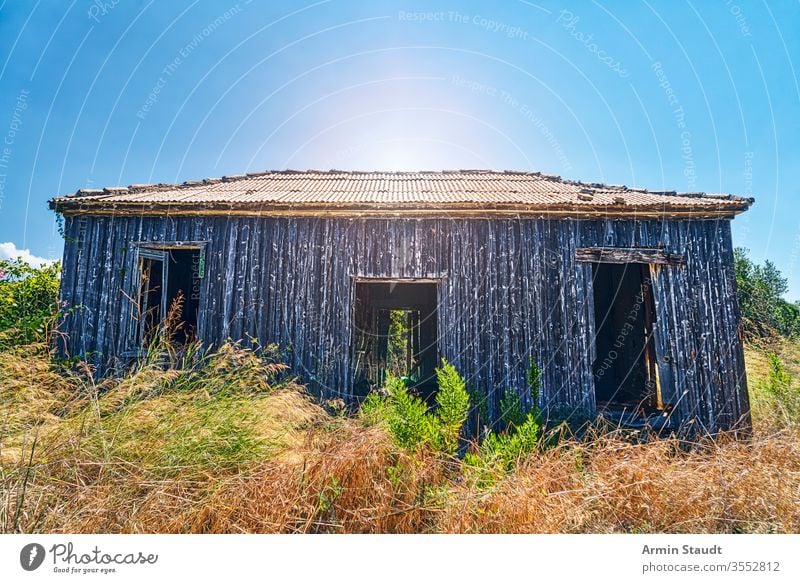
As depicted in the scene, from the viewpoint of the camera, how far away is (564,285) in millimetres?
5887

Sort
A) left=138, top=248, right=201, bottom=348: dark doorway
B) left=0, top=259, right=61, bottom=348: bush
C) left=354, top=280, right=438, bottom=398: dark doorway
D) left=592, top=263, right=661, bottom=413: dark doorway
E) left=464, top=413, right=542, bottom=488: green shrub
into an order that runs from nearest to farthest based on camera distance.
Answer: left=464, top=413, right=542, bottom=488: green shrub < left=0, top=259, right=61, bottom=348: bush < left=138, top=248, right=201, bottom=348: dark doorway < left=592, top=263, right=661, bottom=413: dark doorway < left=354, top=280, right=438, bottom=398: dark doorway

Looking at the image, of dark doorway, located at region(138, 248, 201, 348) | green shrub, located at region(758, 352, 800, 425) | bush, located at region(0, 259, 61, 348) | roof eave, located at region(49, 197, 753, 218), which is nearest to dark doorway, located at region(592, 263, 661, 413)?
roof eave, located at region(49, 197, 753, 218)

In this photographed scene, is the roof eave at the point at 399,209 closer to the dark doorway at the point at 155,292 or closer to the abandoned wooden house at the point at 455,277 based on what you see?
the abandoned wooden house at the point at 455,277

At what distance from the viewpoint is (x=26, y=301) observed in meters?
6.55

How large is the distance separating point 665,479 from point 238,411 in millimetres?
3549

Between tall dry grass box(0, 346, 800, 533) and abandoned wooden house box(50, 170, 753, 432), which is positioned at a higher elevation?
abandoned wooden house box(50, 170, 753, 432)

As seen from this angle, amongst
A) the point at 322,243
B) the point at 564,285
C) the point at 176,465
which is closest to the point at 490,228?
the point at 564,285

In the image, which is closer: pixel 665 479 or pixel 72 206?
Result: pixel 665 479

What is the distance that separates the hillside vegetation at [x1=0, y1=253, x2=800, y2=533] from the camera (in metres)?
2.34

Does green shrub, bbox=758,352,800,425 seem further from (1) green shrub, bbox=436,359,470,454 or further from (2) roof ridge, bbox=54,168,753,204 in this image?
(1) green shrub, bbox=436,359,470,454

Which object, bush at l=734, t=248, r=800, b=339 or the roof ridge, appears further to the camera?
bush at l=734, t=248, r=800, b=339

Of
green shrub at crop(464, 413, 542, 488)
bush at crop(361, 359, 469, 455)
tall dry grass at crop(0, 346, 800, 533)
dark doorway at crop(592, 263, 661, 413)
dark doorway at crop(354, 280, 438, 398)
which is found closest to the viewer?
tall dry grass at crop(0, 346, 800, 533)

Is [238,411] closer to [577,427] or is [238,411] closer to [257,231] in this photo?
[257,231]
